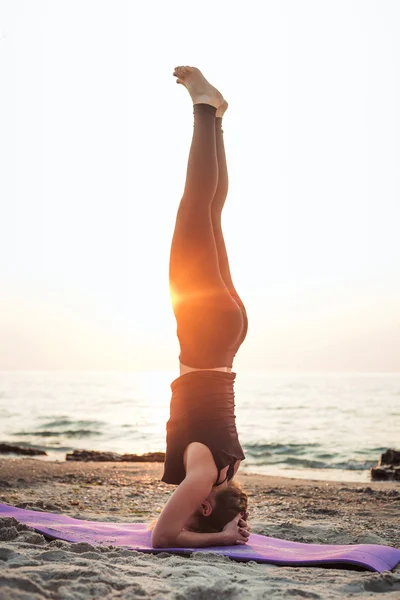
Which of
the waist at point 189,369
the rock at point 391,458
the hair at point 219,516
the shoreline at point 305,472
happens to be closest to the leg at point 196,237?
the waist at point 189,369

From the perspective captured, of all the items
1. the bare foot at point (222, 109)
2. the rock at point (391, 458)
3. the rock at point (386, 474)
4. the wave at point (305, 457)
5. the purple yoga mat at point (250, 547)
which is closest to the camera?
the purple yoga mat at point (250, 547)

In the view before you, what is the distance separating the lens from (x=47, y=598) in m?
2.52

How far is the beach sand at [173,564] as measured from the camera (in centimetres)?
274

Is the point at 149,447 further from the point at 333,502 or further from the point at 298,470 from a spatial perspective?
the point at 333,502

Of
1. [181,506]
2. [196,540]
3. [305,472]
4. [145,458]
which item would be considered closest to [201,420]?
[181,506]

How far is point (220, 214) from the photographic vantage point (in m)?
4.70

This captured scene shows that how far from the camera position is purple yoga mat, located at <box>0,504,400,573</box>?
3760mm

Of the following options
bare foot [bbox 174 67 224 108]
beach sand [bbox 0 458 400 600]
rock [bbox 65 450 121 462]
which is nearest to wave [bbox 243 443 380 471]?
rock [bbox 65 450 121 462]

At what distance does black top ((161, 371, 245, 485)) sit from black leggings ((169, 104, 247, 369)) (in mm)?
126

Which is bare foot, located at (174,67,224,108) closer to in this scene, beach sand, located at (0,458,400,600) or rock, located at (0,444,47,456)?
beach sand, located at (0,458,400,600)

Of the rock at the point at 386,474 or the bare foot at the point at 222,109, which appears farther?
the rock at the point at 386,474

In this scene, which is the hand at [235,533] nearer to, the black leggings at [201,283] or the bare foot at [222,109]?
the black leggings at [201,283]

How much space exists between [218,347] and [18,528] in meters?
1.77

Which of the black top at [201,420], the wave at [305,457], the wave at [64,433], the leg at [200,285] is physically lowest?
the wave at [305,457]
